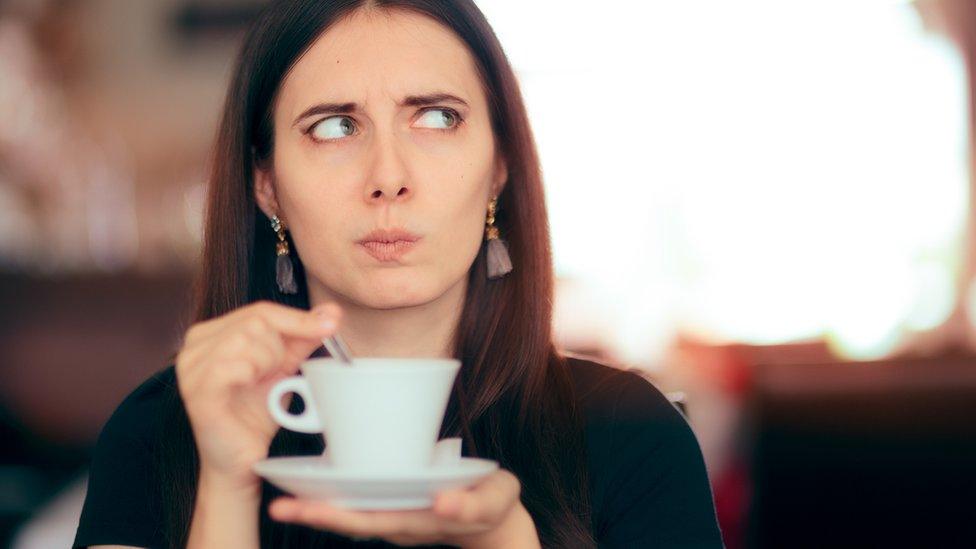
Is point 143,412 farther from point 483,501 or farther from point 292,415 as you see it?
point 483,501

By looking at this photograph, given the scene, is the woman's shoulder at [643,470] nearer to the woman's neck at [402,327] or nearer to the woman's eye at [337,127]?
the woman's neck at [402,327]

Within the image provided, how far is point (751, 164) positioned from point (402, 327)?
4.23m

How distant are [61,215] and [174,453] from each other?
3860mm

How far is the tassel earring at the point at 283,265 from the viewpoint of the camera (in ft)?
5.65

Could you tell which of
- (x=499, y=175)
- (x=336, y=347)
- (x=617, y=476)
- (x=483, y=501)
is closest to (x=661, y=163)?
(x=499, y=175)

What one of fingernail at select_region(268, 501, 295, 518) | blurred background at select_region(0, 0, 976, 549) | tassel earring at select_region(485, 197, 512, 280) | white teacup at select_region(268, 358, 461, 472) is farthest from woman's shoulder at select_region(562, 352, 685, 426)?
blurred background at select_region(0, 0, 976, 549)

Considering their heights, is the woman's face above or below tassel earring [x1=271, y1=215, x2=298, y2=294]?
above

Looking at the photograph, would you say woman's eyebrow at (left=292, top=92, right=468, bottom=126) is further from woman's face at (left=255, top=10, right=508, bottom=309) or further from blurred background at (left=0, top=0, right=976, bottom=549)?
blurred background at (left=0, top=0, right=976, bottom=549)

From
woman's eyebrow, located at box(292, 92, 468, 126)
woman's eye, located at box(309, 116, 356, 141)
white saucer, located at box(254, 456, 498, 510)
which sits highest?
woman's eyebrow, located at box(292, 92, 468, 126)

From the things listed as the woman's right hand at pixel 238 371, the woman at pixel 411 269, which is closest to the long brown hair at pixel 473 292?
the woman at pixel 411 269

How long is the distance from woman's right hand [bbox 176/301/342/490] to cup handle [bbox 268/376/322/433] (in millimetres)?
30

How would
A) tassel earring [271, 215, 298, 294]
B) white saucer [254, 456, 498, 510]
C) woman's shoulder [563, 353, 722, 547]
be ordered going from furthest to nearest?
tassel earring [271, 215, 298, 294] → woman's shoulder [563, 353, 722, 547] → white saucer [254, 456, 498, 510]

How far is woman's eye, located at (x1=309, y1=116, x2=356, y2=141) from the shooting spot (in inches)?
61.1

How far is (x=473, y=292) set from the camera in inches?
68.8
